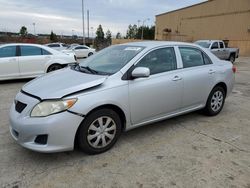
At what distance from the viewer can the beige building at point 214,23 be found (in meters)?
31.0

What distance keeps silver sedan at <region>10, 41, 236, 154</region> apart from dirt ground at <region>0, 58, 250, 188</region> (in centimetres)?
27

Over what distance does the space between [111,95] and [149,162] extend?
1006 mm

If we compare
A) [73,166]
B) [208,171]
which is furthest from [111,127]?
[208,171]

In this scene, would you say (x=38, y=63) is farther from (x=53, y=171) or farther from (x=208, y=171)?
(x=208, y=171)

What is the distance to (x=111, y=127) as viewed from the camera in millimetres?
3369

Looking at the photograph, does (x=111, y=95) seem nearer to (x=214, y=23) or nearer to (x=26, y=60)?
(x=26, y=60)

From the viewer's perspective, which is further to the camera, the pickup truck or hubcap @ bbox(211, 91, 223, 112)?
the pickup truck

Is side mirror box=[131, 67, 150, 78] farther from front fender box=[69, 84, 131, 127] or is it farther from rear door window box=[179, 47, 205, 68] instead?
rear door window box=[179, 47, 205, 68]

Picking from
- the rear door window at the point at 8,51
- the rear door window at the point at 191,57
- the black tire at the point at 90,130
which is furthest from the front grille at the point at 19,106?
the rear door window at the point at 8,51

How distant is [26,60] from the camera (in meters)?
8.23

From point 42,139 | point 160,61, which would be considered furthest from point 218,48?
point 42,139

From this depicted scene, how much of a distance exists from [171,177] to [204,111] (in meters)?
2.41

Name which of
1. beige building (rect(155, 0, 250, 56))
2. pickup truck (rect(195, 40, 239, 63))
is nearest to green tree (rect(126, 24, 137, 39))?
beige building (rect(155, 0, 250, 56))

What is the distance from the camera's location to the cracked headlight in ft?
9.50
